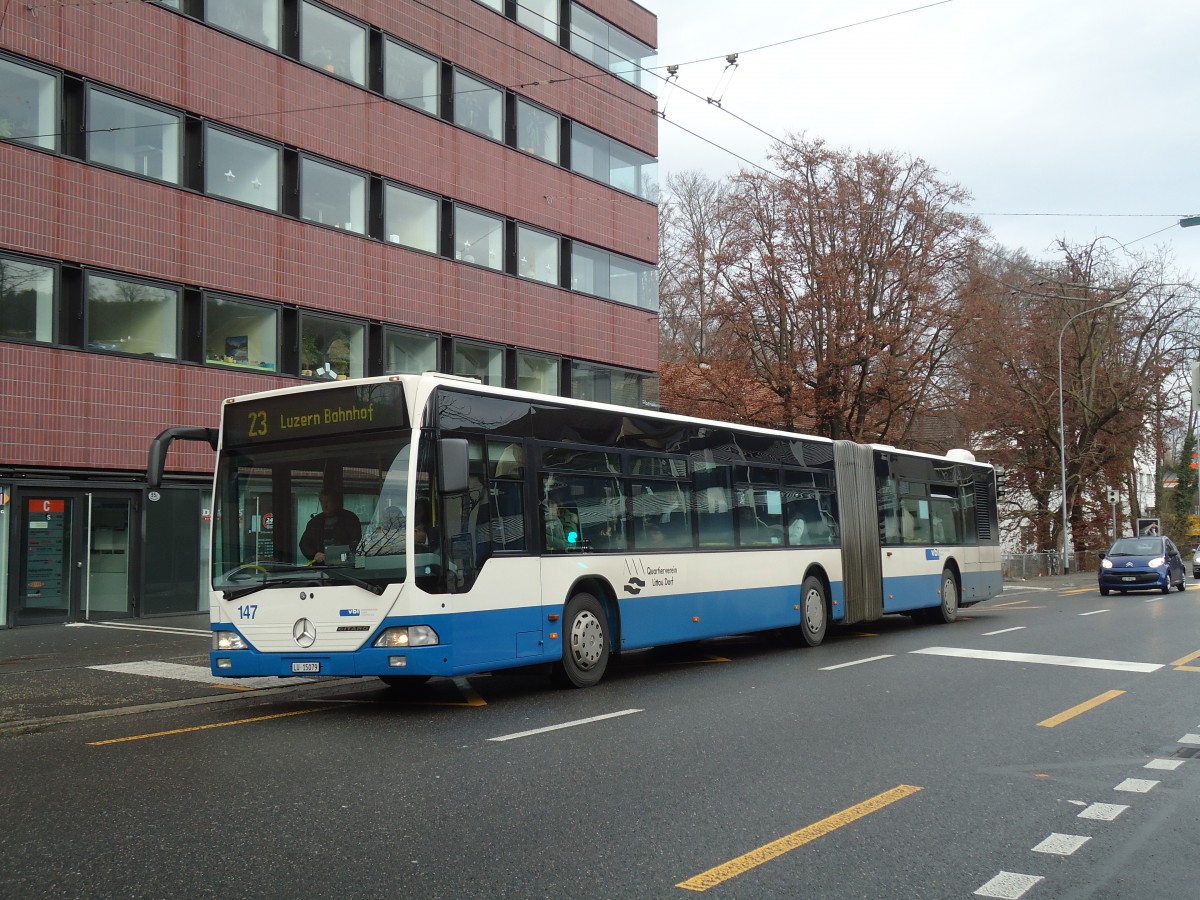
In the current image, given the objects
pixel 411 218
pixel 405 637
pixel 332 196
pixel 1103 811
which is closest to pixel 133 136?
pixel 332 196

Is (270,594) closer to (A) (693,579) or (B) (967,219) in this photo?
(A) (693,579)

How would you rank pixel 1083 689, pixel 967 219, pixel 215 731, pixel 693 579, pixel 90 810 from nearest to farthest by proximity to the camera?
pixel 90 810 → pixel 215 731 → pixel 1083 689 → pixel 693 579 → pixel 967 219

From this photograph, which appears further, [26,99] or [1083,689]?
[26,99]

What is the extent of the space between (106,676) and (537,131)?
21677 millimetres

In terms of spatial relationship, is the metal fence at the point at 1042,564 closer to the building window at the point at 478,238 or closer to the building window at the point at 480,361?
the building window at the point at 480,361

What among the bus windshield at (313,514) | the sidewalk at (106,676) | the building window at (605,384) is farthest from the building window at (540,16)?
the bus windshield at (313,514)

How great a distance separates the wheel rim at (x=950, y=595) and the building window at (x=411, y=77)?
1630cm

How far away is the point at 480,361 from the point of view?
29688 mm

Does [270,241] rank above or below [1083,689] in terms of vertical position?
above

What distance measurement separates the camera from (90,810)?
6.46 meters

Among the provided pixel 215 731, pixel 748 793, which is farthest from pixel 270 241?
pixel 748 793

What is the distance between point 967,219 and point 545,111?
52.4 ft

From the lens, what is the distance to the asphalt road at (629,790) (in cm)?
514

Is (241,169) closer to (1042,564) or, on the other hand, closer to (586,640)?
(586,640)
